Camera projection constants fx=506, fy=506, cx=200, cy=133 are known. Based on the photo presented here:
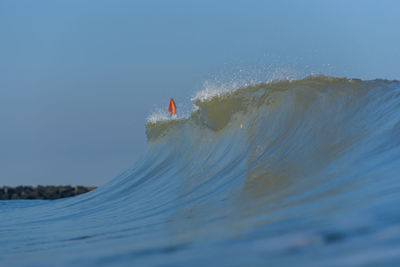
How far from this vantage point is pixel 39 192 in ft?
43.6

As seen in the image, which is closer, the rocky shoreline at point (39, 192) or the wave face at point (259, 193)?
the wave face at point (259, 193)

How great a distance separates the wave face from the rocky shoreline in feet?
9.67

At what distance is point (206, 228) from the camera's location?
3.12 m

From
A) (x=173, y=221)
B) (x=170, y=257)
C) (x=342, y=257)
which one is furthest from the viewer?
(x=173, y=221)

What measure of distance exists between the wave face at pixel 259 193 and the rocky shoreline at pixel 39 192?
9.67ft

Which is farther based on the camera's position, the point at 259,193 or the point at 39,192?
the point at 39,192

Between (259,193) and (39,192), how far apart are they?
1024 centimetres

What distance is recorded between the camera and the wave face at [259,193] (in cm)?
233

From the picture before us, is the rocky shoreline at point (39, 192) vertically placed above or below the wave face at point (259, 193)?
above

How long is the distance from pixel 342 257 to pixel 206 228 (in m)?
1.29

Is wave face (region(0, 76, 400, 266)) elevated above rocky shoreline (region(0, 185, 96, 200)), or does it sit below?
below

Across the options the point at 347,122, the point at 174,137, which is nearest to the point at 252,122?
the point at 347,122

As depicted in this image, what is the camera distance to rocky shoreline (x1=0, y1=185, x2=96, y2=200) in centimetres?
1264

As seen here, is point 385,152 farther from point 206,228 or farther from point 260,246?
point 260,246
